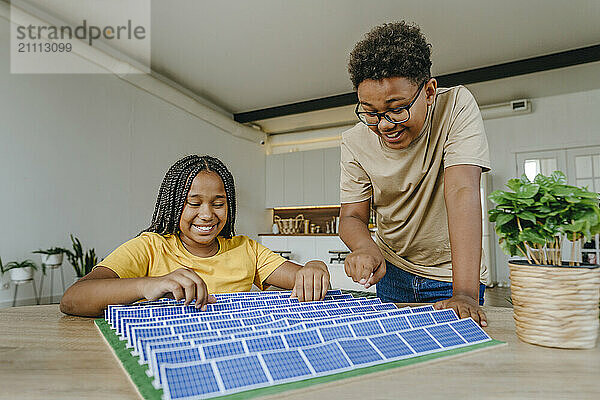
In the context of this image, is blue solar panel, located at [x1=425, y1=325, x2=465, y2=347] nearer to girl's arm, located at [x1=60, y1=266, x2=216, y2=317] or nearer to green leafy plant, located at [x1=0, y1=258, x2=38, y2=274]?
girl's arm, located at [x1=60, y1=266, x2=216, y2=317]

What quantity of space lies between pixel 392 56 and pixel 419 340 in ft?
2.13

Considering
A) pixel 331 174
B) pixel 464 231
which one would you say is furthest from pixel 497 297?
pixel 464 231

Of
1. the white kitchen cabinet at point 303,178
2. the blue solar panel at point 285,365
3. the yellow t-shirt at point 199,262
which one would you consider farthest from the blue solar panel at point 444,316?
the white kitchen cabinet at point 303,178

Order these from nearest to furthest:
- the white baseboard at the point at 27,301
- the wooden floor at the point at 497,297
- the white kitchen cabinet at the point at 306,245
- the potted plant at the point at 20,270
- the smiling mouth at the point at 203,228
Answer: the smiling mouth at the point at 203,228
the potted plant at the point at 20,270
the white baseboard at the point at 27,301
the wooden floor at the point at 497,297
the white kitchen cabinet at the point at 306,245

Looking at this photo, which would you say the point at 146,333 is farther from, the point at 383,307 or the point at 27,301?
the point at 27,301

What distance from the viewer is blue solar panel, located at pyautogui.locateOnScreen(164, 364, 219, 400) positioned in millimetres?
410

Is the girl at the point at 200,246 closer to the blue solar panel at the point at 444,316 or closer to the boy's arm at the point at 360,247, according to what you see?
the boy's arm at the point at 360,247

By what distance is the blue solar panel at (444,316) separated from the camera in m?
0.73

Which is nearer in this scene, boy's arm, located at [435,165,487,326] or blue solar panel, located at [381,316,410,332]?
blue solar panel, located at [381,316,410,332]

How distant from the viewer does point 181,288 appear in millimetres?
871

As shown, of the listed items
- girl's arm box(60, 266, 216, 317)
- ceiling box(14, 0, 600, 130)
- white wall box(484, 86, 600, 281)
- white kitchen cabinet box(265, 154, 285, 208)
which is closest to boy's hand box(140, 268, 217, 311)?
girl's arm box(60, 266, 216, 317)

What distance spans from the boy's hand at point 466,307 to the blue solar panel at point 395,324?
6.6 inches

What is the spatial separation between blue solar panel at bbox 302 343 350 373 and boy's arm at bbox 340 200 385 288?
0.47m

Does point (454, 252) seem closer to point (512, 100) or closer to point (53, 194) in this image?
point (53, 194)
